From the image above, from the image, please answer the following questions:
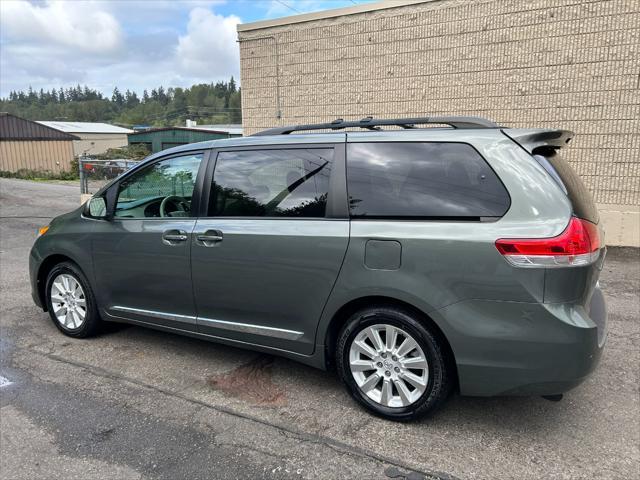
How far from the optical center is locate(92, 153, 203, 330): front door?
3.86m

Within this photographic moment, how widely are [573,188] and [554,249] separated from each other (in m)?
0.53

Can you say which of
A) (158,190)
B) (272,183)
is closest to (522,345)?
(272,183)

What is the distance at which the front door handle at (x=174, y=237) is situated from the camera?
379 cm

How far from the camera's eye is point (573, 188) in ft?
9.71

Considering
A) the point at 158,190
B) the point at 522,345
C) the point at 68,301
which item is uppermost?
the point at 158,190

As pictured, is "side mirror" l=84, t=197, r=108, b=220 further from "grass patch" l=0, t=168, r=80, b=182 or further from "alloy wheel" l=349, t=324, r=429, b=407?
"grass patch" l=0, t=168, r=80, b=182

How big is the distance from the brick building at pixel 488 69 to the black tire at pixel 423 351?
668cm

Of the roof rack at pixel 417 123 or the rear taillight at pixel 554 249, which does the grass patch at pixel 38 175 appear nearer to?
the roof rack at pixel 417 123

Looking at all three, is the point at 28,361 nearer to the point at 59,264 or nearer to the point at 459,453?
the point at 59,264

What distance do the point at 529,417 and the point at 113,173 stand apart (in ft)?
44.3

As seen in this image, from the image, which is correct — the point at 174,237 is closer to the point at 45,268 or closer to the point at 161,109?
the point at 45,268

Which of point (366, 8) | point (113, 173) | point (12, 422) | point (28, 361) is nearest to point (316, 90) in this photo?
point (366, 8)

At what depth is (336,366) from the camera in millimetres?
3406

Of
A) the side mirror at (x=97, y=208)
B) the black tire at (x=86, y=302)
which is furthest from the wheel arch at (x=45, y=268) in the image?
the side mirror at (x=97, y=208)
